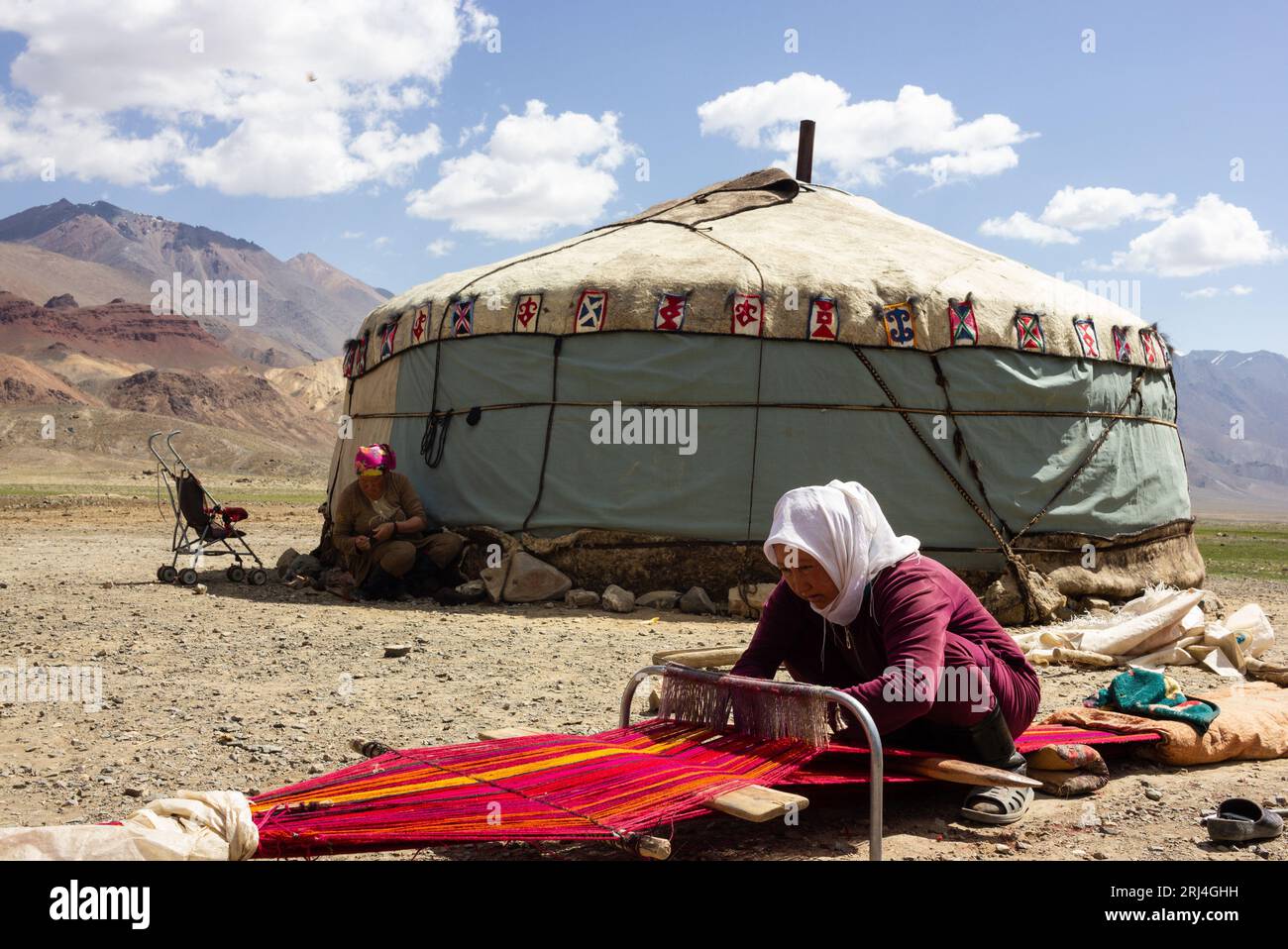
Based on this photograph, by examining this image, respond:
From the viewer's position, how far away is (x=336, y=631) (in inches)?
248

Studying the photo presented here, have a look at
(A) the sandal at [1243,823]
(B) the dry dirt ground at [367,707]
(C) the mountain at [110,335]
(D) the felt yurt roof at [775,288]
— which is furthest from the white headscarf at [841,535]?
(C) the mountain at [110,335]

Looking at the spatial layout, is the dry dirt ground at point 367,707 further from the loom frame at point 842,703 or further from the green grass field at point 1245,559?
the green grass field at point 1245,559

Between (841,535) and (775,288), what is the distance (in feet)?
15.4

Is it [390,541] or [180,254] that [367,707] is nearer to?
[390,541]

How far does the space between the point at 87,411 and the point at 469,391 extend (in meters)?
34.3

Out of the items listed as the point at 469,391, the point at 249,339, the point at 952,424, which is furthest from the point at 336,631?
the point at 249,339

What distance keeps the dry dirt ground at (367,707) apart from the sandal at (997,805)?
0.03 metres

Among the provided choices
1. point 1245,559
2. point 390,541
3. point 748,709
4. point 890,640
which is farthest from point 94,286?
point 890,640

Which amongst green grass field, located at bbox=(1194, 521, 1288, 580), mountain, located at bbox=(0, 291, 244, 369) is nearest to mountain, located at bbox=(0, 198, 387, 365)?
mountain, located at bbox=(0, 291, 244, 369)

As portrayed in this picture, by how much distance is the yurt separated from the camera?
7414 mm

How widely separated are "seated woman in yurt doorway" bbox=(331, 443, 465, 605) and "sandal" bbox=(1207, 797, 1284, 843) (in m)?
5.39

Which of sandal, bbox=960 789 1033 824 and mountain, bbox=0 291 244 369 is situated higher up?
mountain, bbox=0 291 244 369

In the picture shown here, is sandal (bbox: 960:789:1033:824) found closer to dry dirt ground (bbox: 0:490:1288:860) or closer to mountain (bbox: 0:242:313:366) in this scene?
dry dirt ground (bbox: 0:490:1288:860)

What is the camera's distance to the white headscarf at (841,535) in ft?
9.61
